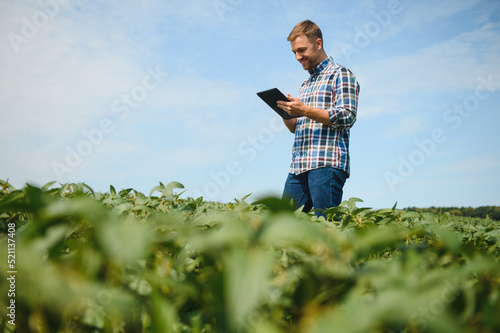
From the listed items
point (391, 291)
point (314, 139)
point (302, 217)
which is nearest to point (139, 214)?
point (302, 217)

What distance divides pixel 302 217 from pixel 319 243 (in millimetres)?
800

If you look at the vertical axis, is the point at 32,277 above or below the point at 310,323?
above

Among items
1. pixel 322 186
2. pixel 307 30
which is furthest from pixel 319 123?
pixel 307 30

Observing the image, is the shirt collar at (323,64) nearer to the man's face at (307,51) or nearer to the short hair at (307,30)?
the man's face at (307,51)

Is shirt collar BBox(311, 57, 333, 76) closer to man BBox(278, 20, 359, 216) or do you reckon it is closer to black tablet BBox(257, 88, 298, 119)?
man BBox(278, 20, 359, 216)

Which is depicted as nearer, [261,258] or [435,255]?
[261,258]

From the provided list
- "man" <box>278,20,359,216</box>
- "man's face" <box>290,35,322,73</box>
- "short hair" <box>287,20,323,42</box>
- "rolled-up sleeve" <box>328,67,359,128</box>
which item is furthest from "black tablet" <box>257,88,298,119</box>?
"short hair" <box>287,20,323,42</box>

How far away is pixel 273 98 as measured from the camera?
4.70 meters

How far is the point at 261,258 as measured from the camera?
0.62 meters

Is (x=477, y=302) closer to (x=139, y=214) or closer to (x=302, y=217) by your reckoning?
(x=302, y=217)

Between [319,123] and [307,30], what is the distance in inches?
51.9

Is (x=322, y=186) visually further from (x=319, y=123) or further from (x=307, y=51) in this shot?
(x=307, y=51)

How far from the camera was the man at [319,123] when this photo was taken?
4.41 metres

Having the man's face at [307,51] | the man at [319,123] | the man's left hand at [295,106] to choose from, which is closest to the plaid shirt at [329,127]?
the man at [319,123]
